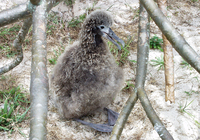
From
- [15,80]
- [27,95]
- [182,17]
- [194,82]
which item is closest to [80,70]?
[27,95]

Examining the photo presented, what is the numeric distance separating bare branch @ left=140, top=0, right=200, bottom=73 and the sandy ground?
162 centimetres

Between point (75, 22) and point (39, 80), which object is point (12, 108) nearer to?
point (39, 80)

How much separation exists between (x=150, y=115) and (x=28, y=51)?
9.46 feet

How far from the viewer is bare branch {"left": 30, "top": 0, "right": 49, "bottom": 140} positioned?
1.20 metres

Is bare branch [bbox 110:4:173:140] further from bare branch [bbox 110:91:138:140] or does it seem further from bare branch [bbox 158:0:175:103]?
bare branch [bbox 158:0:175:103]

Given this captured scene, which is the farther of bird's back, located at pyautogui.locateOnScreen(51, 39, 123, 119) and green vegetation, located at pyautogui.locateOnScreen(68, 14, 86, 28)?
green vegetation, located at pyautogui.locateOnScreen(68, 14, 86, 28)

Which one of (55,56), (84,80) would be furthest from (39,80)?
(55,56)

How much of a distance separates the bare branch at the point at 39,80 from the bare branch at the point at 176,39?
907 millimetres

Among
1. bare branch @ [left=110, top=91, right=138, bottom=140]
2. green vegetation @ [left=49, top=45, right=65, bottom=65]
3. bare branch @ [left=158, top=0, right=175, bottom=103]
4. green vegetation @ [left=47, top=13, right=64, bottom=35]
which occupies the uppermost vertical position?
green vegetation @ [left=47, top=13, right=64, bottom=35]

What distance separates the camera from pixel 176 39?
61.1 inches

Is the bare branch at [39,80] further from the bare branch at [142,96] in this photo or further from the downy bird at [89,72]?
the downy bird at [89,72]

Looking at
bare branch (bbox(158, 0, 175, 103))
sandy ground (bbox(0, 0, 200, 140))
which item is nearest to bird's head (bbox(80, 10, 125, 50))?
bare branch (bbox(158, 0, 175, 103))

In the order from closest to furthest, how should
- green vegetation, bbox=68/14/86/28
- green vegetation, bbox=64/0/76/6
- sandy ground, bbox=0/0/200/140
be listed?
sandy ground, bbox=0/0/200/140 < green vegetation, bbox=68/14/86/28 < green vegetation, bbox=64/0/76/6

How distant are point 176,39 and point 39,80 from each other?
1045 millimetres
